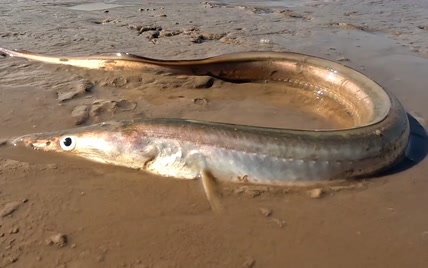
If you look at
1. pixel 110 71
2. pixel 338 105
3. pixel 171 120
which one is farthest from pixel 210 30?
pixel 171 120

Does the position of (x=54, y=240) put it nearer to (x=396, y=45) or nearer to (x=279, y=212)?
(x=279, y=212)

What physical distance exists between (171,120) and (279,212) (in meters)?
0.94

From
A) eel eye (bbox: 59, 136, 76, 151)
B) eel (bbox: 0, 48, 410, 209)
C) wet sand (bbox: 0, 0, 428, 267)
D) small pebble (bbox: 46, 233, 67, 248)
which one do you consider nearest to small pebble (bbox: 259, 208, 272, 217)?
Answer: wet sand (bbox: 0, 0, 428, 267)

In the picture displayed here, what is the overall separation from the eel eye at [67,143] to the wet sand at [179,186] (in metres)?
0.07

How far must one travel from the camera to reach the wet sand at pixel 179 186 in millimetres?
2369

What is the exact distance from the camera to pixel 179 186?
9.54 ft

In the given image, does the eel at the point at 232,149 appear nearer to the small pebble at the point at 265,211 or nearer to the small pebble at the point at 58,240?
the small pebble at the point at 265,211

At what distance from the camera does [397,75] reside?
16.5 ft

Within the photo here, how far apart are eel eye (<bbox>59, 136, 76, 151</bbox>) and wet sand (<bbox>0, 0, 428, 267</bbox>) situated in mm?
73

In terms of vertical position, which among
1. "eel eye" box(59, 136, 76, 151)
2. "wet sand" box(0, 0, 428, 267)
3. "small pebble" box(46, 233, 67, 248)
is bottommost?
"wet sand" box(0, 0, 428, 267)

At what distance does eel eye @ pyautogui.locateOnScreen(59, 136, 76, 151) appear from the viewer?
3131 mm

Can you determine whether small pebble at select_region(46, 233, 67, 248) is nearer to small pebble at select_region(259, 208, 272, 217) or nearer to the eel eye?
the eel eye

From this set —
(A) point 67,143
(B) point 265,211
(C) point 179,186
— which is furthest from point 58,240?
(B) point 265,211

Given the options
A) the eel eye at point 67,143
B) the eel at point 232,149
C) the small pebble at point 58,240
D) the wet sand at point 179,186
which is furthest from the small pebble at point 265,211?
the eel eye at point 67,143
